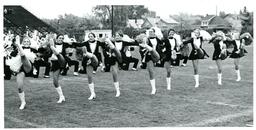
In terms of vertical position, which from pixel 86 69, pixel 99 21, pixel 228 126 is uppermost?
pixel 99 21

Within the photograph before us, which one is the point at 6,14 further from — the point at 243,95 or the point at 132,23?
the point at 132,23

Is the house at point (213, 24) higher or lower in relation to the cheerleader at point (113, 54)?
higher

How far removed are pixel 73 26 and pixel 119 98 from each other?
516 inches

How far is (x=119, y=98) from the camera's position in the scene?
31.9 ft

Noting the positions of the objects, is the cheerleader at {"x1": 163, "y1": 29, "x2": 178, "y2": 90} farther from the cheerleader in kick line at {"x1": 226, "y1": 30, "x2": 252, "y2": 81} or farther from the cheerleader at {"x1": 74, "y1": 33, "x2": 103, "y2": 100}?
the cheerleader in kick line at {"x1": 226, "y1": 30, "x2": 252, "y2": 81}

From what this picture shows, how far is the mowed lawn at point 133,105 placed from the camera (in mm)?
→ 7297

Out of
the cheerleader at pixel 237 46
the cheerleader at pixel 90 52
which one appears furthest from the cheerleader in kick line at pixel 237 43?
the cheerleader at pixel 90 52

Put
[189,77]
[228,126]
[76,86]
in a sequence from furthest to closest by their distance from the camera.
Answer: [189,77] → [76,86] → [228,126]

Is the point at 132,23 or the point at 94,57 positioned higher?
the point at 132,23

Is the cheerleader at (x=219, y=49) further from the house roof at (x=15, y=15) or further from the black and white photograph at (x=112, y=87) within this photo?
the house roof at (x=15, y=15)

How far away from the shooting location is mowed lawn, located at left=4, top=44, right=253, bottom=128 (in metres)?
7.30

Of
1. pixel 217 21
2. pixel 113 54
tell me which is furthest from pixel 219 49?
pixel 217 21

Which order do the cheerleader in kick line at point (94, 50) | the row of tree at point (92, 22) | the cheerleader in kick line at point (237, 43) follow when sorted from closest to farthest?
the cheerleader in kick line at point (94, 50) < the cheerleader in kick line at point (237, 43) < the row of tree at point (92, 22)

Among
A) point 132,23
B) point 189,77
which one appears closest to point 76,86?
point 189,77
